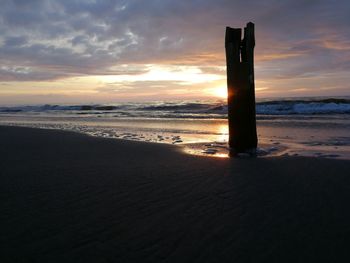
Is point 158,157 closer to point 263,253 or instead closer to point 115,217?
point 115,217

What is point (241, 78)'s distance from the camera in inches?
257

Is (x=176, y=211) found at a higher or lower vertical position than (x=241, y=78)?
lower

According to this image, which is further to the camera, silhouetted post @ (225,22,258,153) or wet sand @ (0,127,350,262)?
silhouetted post @ (225,22,258,153)

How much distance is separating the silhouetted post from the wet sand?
114cm

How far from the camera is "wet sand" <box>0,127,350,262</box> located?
2.54m

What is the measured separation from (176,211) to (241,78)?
3767 mm

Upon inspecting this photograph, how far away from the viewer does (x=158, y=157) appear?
656 centimetres

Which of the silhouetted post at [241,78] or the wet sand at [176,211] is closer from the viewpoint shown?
the wet sand at [176,211]

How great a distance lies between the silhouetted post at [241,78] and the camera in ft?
21.4

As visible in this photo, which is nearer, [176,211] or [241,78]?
[176,211]

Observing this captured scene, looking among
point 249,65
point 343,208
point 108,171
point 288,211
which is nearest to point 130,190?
point 108,171

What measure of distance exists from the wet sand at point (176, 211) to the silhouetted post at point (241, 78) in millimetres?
1141

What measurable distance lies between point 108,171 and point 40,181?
38.4 inches

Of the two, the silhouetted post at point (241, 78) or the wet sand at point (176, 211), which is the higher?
the silhouetted post at point (241, 78)
